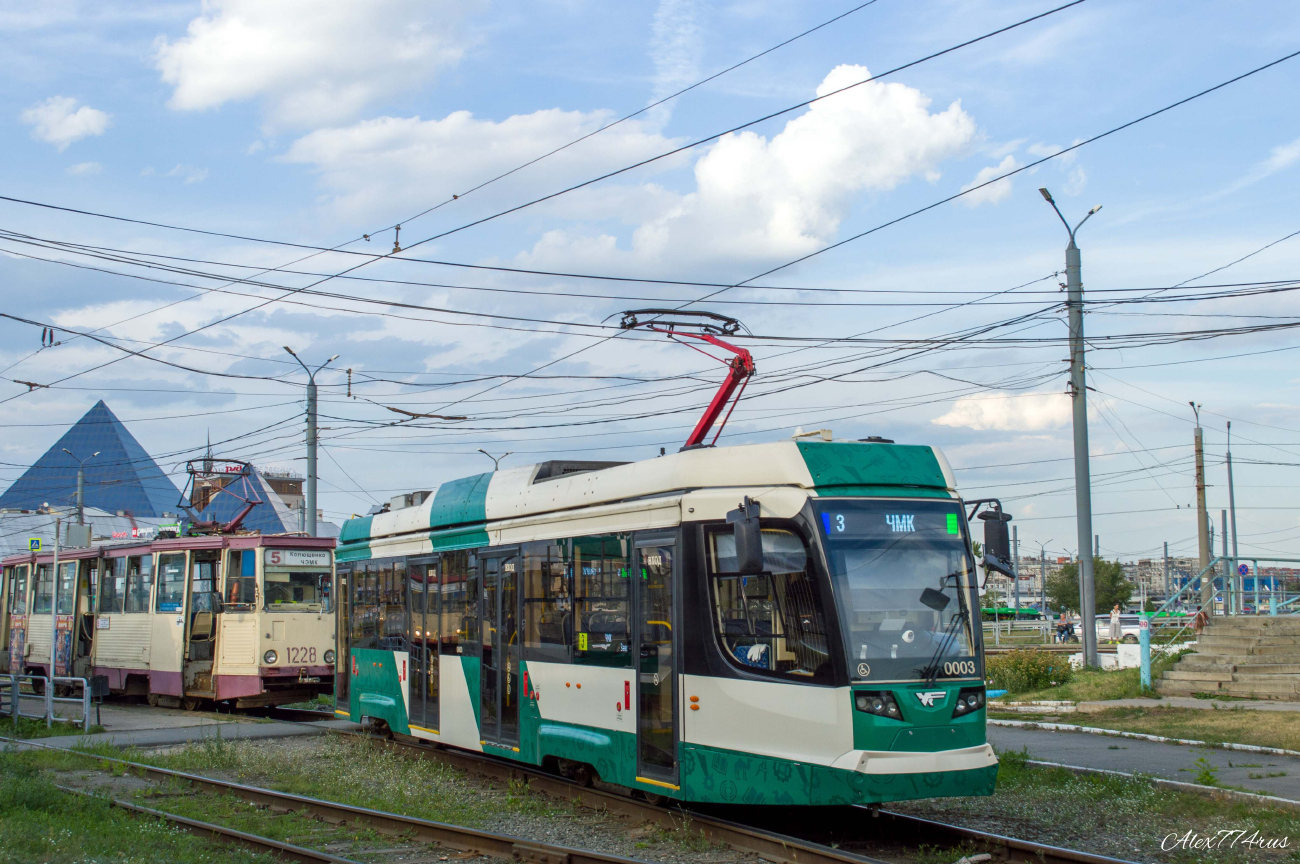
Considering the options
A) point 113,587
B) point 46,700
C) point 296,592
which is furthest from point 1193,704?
point 113,587

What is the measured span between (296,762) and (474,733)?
8.92 feet

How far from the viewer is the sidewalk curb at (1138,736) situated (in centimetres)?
1270

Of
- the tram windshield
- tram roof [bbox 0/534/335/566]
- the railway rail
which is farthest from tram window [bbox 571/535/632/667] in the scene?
tram roof [bbox 0/534/335/566]

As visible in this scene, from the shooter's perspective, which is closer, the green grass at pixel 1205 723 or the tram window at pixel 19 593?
the green grass at pixel 1205 723

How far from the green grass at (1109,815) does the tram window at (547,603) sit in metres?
3.33

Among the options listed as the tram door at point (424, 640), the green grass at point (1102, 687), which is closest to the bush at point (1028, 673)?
the green grass at point (1102, 687)

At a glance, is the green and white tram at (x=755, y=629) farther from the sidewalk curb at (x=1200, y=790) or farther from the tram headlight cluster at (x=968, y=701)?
the sidewalk curb at (x=1200, y=790)

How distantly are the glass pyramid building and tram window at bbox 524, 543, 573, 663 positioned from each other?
336 ft

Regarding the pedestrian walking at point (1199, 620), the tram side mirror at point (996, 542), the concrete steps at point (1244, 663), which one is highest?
the tram side mirror at point (996, 542)

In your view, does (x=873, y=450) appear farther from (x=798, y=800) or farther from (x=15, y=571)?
(x=15, y=571)

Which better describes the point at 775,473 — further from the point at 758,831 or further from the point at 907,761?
the point at 758,831

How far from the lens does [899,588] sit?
889 centimetres

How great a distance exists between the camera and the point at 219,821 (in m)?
10.6

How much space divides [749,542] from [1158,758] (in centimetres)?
676
